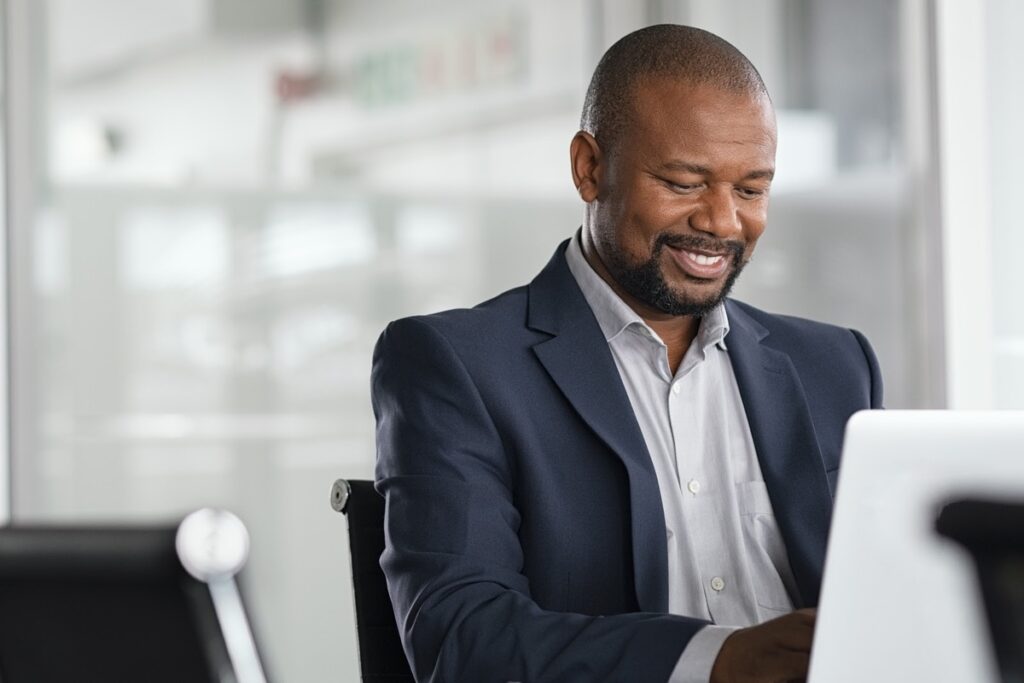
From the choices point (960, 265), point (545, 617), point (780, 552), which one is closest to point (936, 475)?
point (545, 617)

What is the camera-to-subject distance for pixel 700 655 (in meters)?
1.25

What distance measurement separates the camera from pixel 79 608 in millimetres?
685

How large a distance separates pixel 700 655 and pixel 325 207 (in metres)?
2.24

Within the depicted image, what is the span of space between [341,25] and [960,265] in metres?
1.59

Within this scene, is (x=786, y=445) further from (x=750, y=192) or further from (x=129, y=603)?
(x=129, y=603)

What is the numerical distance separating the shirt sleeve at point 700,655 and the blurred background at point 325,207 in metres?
1.96

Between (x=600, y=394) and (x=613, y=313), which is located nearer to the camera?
(x=600, y=394)

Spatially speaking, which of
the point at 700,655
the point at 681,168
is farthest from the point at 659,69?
the point at 700,655

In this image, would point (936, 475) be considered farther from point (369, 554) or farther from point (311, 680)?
point (311, 680)

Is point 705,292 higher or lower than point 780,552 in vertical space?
higher

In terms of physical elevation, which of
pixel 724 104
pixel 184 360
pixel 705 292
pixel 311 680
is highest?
pixel 724 104

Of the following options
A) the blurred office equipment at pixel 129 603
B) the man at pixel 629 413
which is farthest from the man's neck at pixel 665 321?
the blurred office equipment at pixel 129 603

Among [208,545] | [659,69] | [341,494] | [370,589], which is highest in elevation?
[659,69]

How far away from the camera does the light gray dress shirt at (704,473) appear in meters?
1.65
